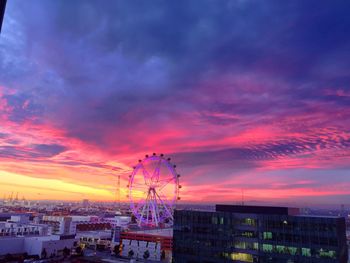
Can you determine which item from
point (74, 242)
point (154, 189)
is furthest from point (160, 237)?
point (74, 242)

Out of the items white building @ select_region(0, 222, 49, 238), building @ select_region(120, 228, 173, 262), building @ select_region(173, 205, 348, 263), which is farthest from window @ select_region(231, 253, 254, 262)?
white building @ select_region(0, 222, 49, 238)

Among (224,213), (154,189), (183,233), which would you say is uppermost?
(154,189)

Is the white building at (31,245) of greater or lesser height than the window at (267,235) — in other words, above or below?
below

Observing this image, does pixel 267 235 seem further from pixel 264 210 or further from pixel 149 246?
pixel 149 246

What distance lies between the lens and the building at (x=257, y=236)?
276ft

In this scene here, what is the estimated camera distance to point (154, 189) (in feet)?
479

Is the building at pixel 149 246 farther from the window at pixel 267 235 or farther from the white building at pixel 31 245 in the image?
the window at pixel 267 235

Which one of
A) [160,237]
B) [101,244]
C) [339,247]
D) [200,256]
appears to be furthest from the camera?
[101,244]

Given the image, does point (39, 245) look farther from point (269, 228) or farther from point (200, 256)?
point (269, 228)

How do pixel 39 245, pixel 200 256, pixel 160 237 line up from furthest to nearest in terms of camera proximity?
pixel 160 237
pixel 39 245
pixel 200 256

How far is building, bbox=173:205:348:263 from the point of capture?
8406 cm

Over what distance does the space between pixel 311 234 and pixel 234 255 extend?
22.9 m

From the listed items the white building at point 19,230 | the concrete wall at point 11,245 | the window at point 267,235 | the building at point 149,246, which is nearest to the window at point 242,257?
the window at point 267,235

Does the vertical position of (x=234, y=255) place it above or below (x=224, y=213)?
below
